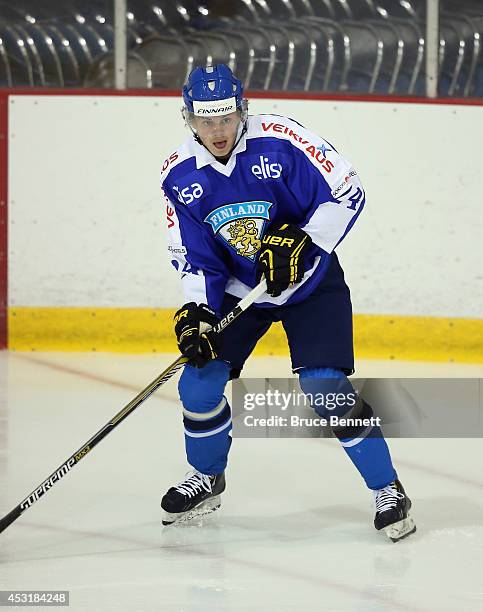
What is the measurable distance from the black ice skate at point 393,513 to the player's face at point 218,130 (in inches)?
34.8

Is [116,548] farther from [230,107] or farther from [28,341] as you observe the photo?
[28,341]

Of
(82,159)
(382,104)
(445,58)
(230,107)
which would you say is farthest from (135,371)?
(230,107)

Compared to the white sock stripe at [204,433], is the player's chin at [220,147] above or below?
above

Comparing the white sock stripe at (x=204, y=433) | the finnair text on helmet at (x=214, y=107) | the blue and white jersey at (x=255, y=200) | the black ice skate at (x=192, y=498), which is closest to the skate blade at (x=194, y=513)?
the black ice skate at (x=192, y=498)

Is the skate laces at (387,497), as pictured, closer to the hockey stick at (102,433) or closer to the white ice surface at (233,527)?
the white ice surface at (233,527)

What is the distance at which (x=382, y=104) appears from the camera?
5.15 metres

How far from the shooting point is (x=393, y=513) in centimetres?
282

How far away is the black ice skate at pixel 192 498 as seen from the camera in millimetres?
2973

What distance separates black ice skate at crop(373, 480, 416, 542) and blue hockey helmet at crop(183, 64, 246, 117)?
957 mm

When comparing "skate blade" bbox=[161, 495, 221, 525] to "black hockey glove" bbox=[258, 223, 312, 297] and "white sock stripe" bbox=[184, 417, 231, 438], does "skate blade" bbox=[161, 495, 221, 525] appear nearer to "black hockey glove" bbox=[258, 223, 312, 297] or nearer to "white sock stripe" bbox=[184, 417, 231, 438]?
"white sock stripe" bbox=[184, 417, 231, 438]

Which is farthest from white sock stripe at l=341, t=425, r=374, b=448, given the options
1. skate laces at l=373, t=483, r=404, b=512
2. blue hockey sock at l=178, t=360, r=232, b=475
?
blue hockey sock at l=178, t=360, r=232, b=475

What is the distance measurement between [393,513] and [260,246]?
69cm

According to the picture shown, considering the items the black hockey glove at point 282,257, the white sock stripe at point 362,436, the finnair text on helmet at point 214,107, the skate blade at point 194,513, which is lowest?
the skate blade at point 194,513

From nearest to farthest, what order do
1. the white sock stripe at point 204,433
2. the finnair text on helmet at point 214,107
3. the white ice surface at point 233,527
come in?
1. the white ice surface at point 233,527
2. the finnair text on helmet at point 214,107
3. the white sock stripe at point 204,433
